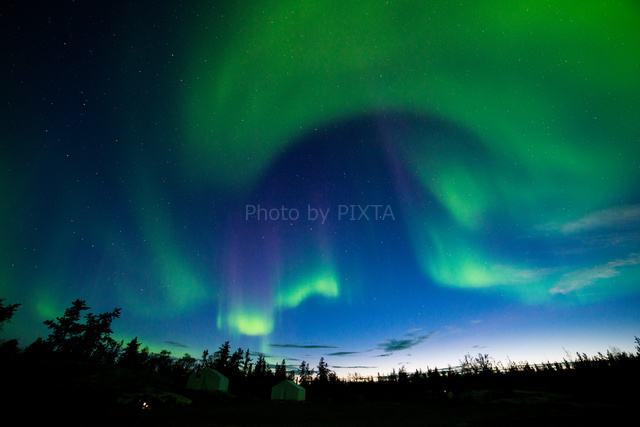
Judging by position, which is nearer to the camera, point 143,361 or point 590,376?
point 590,376

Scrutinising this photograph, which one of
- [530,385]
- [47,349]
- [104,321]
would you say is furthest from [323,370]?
[47,349]

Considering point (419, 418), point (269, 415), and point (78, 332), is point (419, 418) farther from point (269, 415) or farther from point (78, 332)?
point (78, 332)

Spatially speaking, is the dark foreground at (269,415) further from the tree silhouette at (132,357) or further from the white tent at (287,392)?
the tree silhouette at (132,357)

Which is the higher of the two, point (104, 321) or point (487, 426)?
point (104, 321)

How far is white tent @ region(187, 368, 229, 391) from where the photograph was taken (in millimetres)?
63969

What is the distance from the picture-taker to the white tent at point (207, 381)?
63969mm

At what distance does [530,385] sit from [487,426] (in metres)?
82.2

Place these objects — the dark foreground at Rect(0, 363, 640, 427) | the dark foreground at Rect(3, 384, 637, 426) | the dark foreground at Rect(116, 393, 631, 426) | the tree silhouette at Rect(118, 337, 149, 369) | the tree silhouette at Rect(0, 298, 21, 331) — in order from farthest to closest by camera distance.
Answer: the tree silhouette at Rect(118, 337, 149, 369) → the tree silhouette at Rect(0, 298, 21, 331) → the dark foreground at Rect(0, 363, 640, 427) → the dark foreground at Rect(3, 384, 637, 426) → the dark foreground at Rect(116, 393, 631, 426)

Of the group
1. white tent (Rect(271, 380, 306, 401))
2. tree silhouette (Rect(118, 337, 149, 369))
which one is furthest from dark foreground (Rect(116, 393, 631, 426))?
tree silhouette (Rect(118, 337, 149, 369))

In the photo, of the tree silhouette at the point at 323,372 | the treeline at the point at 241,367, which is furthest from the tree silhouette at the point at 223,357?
the tree silhouette at the point at 323,372

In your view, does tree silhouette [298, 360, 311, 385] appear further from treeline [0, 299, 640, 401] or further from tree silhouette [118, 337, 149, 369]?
tree silhouette [118, 337, 149, 369]

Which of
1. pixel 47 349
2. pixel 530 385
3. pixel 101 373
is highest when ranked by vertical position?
pixel 47 349

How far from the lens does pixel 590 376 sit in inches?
2896

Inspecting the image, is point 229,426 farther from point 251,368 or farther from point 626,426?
point 251,368
